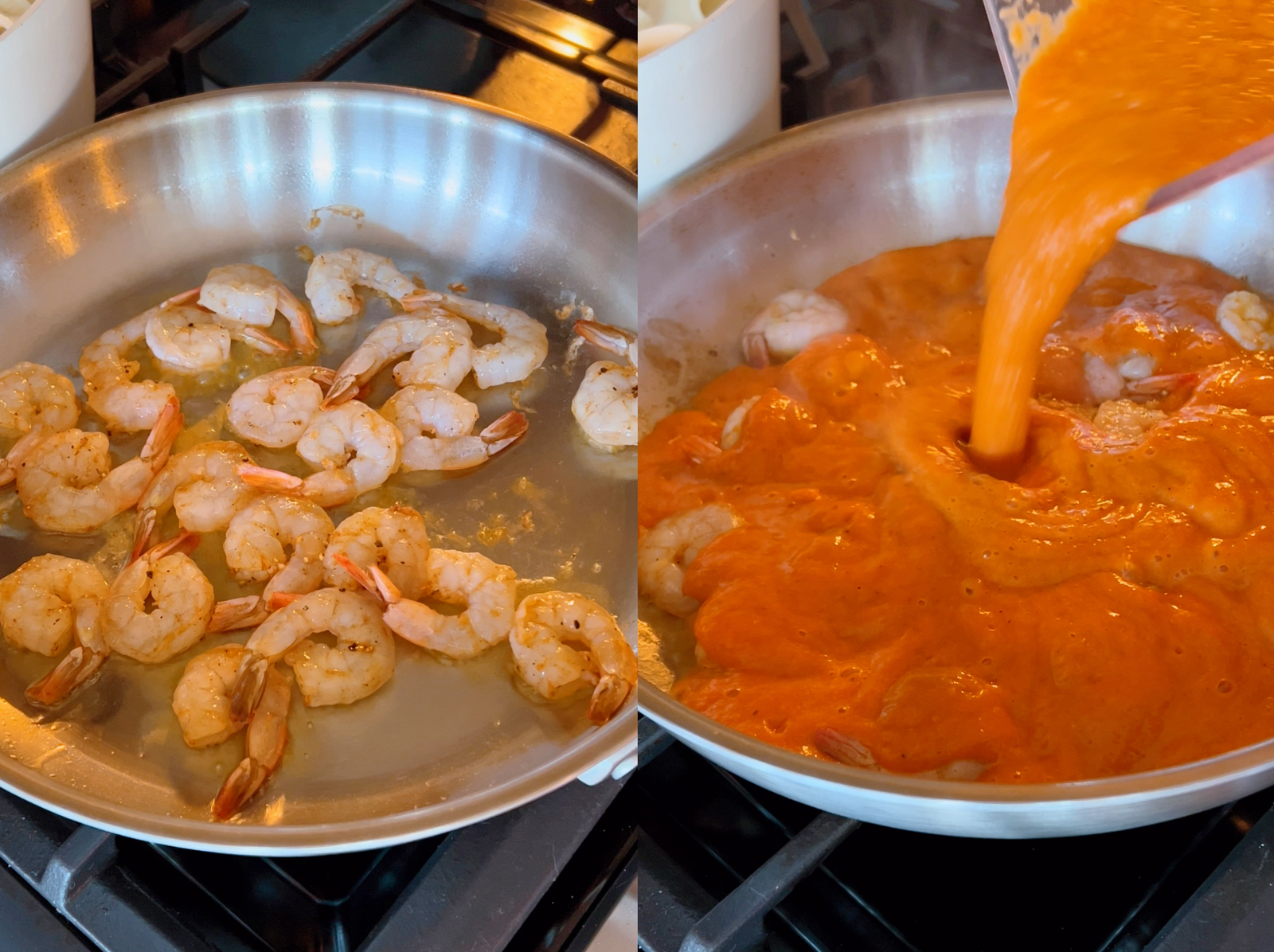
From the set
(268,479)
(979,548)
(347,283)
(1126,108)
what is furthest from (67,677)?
(1126,108)

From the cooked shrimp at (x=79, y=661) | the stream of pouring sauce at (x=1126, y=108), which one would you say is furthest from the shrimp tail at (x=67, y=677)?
the stream of pouring sauce at (x=1126, y=108)

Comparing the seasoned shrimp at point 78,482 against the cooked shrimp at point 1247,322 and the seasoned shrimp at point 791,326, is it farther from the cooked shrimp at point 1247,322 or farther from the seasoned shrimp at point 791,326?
the cooked shrimp at point 1247,322

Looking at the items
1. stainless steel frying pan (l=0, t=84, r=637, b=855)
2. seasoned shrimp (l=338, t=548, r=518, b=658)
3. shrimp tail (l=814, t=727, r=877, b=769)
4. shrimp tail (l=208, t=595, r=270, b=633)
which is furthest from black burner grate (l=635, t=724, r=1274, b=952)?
shrimp tail (l=208, t=595, r=270, b=633)

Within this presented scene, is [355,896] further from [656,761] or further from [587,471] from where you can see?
[587,471]

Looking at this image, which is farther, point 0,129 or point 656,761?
point 0,129

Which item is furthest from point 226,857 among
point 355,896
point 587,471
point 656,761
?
point 587,471

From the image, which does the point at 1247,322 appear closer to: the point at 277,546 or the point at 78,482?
the point at 277,546

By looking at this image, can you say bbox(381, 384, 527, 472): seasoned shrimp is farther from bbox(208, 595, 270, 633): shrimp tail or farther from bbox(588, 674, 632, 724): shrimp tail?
bbox(588, 674, 632, 724): shrimp tail
